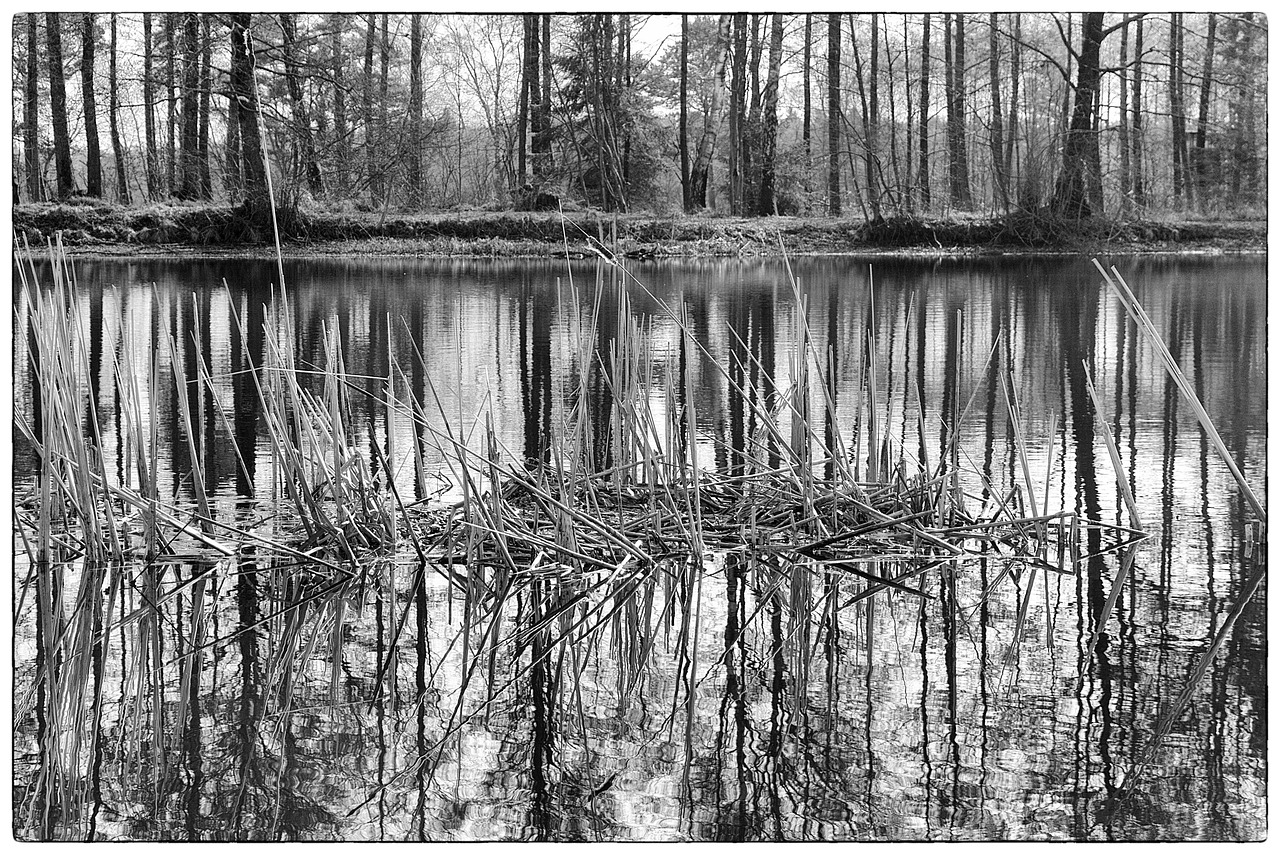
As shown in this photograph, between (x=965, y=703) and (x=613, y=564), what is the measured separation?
876 mm

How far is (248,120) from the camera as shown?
4.48m

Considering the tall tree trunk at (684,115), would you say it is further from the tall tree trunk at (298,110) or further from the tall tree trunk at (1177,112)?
the tall tree trunk at (1177,112)

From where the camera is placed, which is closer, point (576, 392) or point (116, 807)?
point (116, 807)

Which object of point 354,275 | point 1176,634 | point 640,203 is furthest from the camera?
point 640,203

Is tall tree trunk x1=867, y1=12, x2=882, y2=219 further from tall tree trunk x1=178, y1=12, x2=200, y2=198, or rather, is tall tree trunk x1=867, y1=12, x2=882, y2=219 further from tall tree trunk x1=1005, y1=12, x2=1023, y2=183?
tall tree trunk x1=178, y1=12, x2=200, y2=198

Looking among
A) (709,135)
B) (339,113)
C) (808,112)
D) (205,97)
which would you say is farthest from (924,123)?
(205,97)

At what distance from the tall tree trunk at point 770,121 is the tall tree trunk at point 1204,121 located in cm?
132

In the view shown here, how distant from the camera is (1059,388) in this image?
4824 millimetres

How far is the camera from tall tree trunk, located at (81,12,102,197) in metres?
3.19

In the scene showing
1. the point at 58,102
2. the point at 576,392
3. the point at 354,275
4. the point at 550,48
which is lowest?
the point at 576,392

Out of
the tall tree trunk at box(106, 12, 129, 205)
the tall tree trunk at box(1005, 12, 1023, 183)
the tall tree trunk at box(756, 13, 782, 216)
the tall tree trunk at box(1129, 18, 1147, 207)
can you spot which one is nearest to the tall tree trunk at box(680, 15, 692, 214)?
the tall tree trunk at box(756, 13, 782, 216)

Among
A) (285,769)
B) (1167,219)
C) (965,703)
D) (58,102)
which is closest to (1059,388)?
(1167,219)

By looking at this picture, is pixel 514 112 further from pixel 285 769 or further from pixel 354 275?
pixel 285 769

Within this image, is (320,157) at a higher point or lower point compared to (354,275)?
higher
